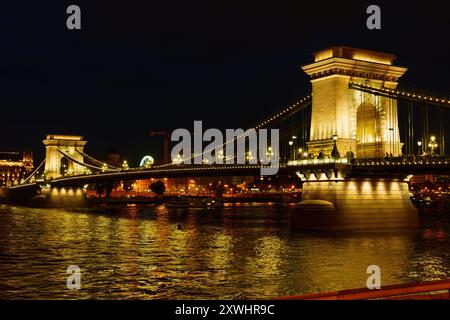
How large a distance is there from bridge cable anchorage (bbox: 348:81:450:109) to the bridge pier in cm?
576

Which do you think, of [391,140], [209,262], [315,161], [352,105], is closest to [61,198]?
[352,105]

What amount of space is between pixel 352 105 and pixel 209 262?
21933 millimetres

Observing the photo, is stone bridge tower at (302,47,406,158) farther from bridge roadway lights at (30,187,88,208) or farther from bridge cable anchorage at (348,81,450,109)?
bridge roadway lights at (30,187,88,208)

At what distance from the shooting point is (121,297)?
19.9 m

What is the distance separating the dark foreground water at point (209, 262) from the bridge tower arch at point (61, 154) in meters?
67.4

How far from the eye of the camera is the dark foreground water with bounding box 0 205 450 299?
70.6ft

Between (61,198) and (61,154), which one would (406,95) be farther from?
(61,154)

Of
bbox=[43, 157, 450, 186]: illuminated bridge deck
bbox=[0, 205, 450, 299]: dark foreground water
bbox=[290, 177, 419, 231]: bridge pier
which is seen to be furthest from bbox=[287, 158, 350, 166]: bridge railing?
bbox=[0, 205, 450, 299]: dark foreground water

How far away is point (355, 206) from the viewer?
42.2 metres

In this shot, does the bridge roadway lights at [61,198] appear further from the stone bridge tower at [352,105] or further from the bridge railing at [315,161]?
the bridge railing at [315,161]

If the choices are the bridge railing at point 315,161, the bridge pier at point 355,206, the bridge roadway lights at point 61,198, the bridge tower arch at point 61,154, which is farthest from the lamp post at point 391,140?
the bridge tower arch at point 61,154
